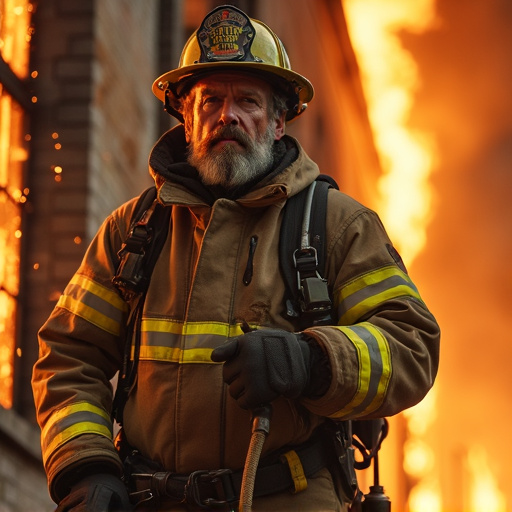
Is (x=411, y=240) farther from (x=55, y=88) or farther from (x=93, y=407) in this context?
(x=93, y=407)

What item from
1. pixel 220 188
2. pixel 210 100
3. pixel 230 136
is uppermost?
pixel 210 100

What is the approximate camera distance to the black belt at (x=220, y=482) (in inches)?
164

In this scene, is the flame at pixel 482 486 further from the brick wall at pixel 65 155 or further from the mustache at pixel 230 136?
the mustache at pixel 230 136

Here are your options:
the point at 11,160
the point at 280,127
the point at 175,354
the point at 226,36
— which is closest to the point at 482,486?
the point at 11,160

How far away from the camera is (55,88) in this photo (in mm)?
8852

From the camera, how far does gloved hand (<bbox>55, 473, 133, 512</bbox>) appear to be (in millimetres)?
4102

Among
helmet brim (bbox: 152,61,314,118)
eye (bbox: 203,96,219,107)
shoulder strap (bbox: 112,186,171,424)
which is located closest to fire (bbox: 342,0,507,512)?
helmet brim (bbox: 152,61,314,118)

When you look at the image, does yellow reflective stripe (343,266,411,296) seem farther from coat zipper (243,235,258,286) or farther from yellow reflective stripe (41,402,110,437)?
yellow reflective stripe (41,402,110,437)

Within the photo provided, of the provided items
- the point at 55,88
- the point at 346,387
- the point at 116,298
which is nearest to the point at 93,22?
the point at 55,88

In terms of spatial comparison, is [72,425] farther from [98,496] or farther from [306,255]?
[306,255]

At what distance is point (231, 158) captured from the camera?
183 inches

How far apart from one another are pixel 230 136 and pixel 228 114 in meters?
0.08

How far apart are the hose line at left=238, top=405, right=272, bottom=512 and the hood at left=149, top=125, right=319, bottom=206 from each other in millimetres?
762

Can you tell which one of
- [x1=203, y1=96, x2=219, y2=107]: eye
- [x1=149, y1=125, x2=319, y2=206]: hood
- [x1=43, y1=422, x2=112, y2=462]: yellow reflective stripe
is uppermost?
[x1=203, y1=96, x2=219, y2=107]: eye
